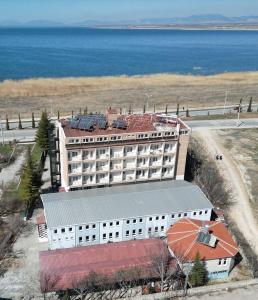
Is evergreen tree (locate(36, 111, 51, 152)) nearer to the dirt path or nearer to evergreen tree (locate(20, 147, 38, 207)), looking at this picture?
evergreen tree (locate(20, 147, 38, 207))

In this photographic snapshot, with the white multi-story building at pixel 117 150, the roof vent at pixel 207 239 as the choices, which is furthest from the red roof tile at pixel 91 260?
the white multi-story building at pixel 117 150

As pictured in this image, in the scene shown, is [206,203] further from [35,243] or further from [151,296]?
[35,243]

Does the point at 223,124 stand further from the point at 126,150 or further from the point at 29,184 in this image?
the point at 29,184

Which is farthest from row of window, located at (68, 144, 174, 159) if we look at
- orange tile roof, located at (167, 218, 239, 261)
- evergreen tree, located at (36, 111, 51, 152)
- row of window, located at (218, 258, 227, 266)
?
evergreen tree, located at (36, 111, 51, 152)

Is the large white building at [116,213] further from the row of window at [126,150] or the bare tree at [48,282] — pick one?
the bare tree at [48,282]

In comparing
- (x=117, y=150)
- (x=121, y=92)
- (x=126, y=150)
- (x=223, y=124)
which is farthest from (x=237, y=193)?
(x=121, y=92)

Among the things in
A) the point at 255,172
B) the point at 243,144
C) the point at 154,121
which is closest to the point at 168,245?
the point at 154,121
